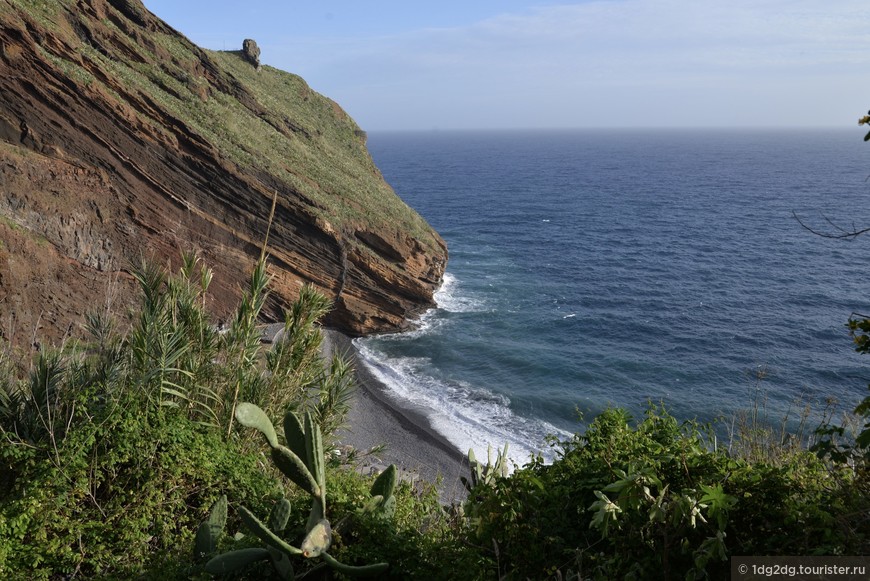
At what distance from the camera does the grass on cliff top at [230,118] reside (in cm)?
3100

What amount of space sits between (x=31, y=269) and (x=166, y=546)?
2088 cm

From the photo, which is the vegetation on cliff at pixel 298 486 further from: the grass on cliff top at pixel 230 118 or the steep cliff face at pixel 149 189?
the grass on cliff top at pixel 230 118

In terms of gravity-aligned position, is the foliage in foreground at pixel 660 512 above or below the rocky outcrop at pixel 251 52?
below

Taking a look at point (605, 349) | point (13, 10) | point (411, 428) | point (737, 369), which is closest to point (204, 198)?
point (13, 10)

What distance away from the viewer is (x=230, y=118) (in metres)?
38.8

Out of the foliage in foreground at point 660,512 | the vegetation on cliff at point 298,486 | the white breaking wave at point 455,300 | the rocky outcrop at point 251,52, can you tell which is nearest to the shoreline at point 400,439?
the white breaking wave at point 455,300

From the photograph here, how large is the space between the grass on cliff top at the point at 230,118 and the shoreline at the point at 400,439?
36.0 ft

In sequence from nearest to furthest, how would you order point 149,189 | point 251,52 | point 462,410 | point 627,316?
point 462,410 < point 149,189 < point 627,316 < point 251,52

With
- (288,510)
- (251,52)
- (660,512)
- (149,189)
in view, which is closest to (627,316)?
(149,189)

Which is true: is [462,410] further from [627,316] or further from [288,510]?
[288,510]

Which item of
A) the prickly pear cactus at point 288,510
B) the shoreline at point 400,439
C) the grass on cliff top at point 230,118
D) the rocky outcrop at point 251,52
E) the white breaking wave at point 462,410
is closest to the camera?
the prickly pear cactus at point 288,510

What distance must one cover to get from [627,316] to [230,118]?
2741 cm

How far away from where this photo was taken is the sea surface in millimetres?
29484

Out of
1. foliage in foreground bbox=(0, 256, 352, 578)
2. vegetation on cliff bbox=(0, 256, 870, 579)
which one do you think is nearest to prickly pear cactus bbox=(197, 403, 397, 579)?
vegetation on cliff bbox=(0, 256, 870, 579)
